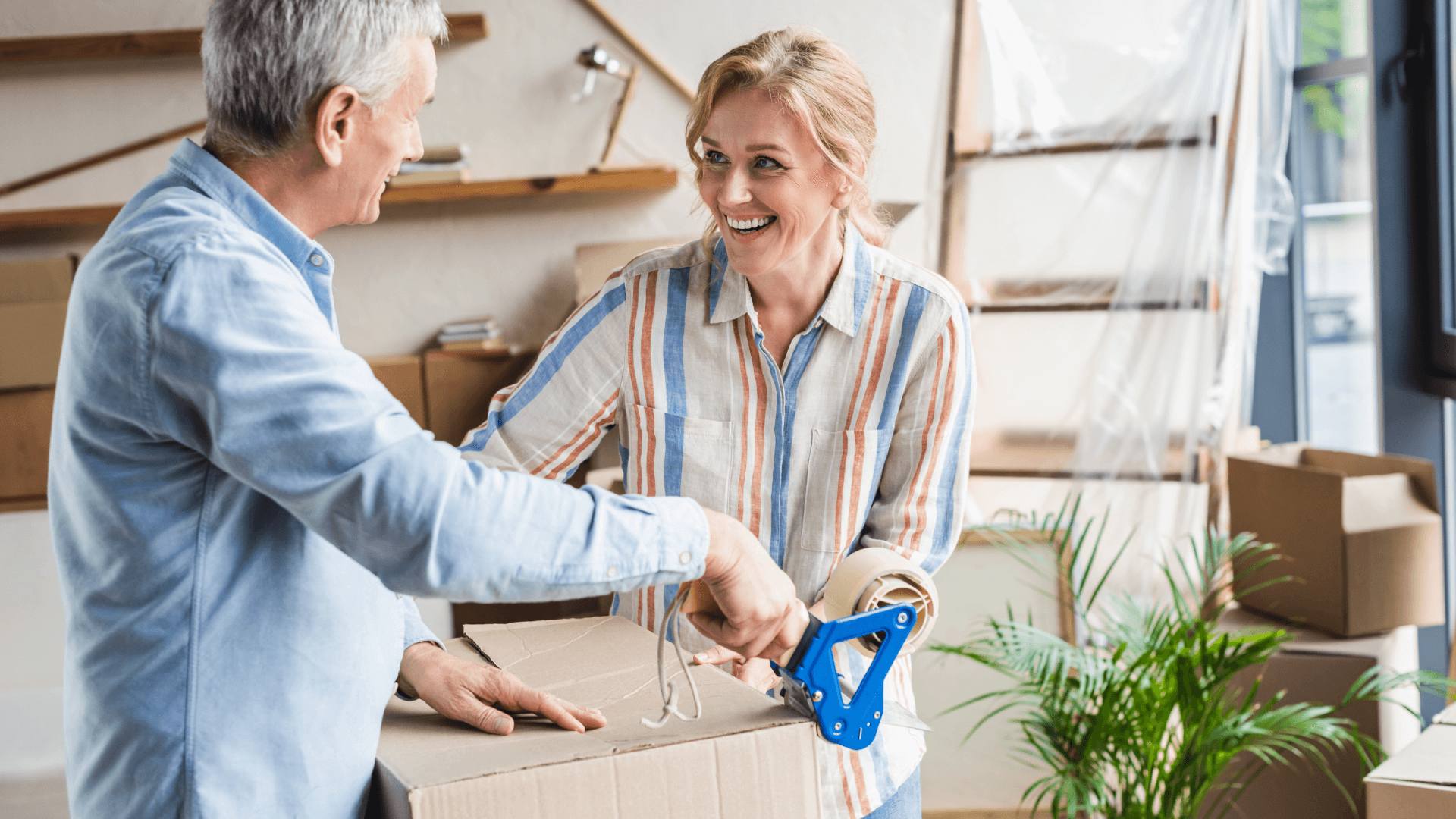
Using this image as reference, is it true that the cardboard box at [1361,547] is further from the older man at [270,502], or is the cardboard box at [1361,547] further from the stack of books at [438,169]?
the stack of books at [438,169]

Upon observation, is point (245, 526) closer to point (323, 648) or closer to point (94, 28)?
point (323, 648)

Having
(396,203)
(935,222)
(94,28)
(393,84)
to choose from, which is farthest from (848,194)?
(94,28)

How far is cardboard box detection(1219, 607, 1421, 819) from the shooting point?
1886 mm

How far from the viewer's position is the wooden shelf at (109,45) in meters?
3.01

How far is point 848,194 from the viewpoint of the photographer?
1219 mm

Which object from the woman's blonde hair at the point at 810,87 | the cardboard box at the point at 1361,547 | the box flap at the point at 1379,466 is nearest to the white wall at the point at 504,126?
the box flap at the point at 1379,466

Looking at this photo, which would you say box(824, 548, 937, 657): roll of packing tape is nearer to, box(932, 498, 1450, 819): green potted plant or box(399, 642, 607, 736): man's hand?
box(399, 642, 607, 736): man's hand

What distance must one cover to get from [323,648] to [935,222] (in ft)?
7.50

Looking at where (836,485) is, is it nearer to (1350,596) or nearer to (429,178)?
(1350,596)

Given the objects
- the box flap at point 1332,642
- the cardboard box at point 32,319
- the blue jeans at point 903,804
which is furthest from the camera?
the cardboard box at point 32,319

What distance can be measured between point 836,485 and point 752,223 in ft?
1.00

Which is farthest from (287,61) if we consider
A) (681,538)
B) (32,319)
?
(32,319)

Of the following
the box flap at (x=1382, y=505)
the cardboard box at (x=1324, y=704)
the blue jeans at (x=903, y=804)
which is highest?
the box flap at (x=1382, y=505)

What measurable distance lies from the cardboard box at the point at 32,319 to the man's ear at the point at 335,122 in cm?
257
